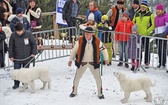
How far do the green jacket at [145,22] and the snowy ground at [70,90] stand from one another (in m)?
1.11

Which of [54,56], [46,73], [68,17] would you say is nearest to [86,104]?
[46,73]

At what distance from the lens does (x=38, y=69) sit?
865 cm

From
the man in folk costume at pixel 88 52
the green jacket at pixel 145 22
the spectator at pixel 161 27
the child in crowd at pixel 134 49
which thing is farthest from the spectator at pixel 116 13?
the man in folk costume at pixel 88 52

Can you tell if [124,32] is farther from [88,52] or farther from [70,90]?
[88,52]

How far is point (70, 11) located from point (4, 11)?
235 centimetres

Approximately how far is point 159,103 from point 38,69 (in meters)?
2.87

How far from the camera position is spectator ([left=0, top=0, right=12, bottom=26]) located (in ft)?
36.9

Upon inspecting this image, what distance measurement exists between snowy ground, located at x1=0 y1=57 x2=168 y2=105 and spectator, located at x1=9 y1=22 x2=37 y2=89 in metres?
0.60

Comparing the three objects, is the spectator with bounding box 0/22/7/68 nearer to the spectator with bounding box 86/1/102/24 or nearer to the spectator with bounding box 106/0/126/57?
the spectator with bounding box 86/1/102/24

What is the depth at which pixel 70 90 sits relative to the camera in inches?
356

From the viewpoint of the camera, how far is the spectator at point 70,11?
41.3ft

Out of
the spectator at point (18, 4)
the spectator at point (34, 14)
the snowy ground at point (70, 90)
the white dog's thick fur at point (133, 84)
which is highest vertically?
the spectator at point (18, 4)

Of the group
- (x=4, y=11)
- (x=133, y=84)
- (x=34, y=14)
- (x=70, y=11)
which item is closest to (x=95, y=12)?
(x=70, y=11)

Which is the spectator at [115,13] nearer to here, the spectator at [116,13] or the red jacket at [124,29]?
the spectator at [116,13]
